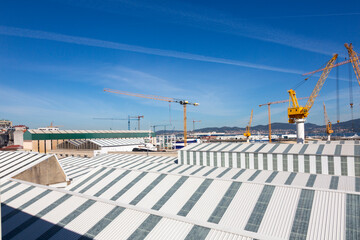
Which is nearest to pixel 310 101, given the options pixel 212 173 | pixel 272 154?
pixel 272 154

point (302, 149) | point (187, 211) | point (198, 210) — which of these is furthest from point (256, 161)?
point (187, 211)

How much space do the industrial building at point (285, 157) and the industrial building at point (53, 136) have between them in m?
78.6

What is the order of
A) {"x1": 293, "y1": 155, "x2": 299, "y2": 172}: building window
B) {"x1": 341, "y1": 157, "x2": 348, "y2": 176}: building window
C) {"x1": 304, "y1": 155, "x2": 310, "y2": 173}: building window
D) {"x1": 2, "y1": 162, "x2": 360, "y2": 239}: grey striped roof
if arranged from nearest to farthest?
{"x1": 2, "y1": 162, "x2": 360, "y2": 239}: grey striped roof, {"x1": 341, "y1": 157, "x2": 348, "y2": 176}: building window, {"x1": 304, "y1": 155, "x2": 310, "y2": 173}: building window, {"x1": 293, "y1": 155, "x2": 299, "y2": 172}: building window

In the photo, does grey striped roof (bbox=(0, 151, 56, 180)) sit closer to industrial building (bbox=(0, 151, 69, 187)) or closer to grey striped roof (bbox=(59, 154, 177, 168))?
industrial building (bbox=(0, 151, 69, 187))

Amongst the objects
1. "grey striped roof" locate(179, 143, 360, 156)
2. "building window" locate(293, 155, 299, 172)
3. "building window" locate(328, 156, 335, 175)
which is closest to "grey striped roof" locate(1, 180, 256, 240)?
"building window" locate(293, 155, 299, 172)

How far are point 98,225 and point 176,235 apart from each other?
584cm

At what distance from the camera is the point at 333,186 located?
2745cm

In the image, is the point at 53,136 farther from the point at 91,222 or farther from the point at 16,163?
the point at 91,222

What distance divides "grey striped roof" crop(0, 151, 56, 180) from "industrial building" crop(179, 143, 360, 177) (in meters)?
27.6

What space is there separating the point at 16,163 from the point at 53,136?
73.0 meters

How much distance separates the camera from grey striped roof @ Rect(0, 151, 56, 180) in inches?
1260

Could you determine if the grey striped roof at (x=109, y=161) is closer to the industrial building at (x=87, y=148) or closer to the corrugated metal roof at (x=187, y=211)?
the industrial building at (x=87, y=148)

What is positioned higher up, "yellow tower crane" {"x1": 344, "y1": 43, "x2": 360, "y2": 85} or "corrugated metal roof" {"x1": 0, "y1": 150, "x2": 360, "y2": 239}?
"yellow tower crane" {"x1": 344, "y1": 43, "x2": 360, "y2": 85}

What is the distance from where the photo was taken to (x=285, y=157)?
37.8 metres
